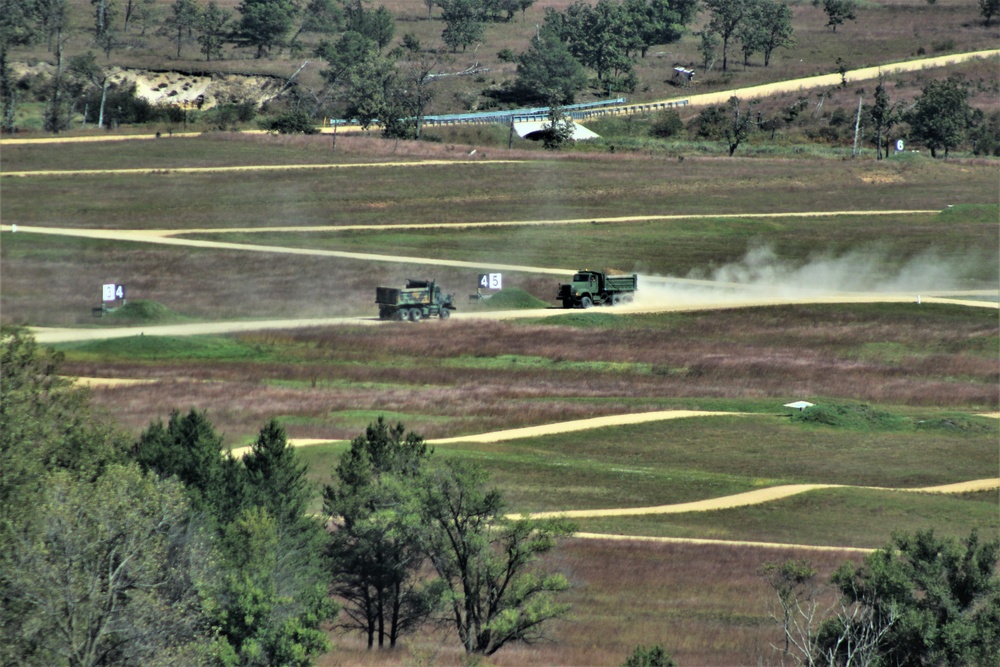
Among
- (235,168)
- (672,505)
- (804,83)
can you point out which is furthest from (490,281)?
(804,83)

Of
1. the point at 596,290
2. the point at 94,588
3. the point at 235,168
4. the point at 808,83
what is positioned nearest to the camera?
the point at 94,588

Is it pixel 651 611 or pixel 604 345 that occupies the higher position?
pixel 604 345

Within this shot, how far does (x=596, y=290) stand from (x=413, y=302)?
46.1ft

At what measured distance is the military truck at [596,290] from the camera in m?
89.8

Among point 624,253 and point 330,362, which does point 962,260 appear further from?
point 330,362

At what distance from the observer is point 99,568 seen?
25031mm

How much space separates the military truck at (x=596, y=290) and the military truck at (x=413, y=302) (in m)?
9.18

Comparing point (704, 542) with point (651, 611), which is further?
point (704, 542)

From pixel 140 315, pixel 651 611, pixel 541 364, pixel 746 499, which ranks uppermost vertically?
pixel 140 315

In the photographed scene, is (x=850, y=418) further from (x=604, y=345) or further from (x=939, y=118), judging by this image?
(x=939, y=118)

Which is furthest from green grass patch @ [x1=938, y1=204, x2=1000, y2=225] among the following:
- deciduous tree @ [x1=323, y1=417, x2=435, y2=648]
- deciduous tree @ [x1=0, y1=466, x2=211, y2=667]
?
deciduous tree @ [x1=0, y1=466, x2=211, y2=667]

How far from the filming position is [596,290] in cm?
9056

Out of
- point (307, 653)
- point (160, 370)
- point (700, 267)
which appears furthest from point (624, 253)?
point (307, 653)

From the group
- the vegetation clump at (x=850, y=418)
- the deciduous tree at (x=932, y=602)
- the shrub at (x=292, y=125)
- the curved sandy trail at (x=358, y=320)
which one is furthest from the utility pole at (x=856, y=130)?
the deciduous tree at (x=932, y=602)
